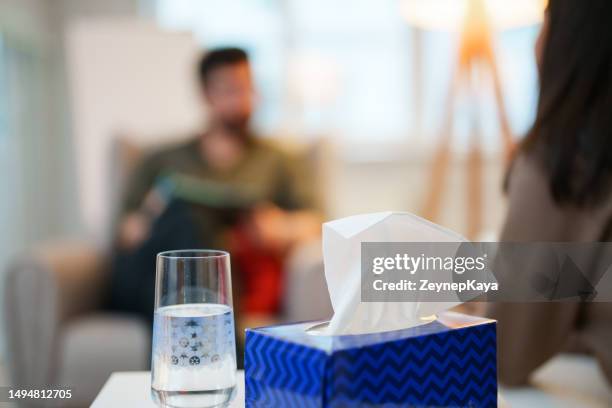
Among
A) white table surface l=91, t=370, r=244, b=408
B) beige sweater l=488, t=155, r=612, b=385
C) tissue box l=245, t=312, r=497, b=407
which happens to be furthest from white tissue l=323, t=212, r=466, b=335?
beige sweater l=488, t=155, r=612, b=385

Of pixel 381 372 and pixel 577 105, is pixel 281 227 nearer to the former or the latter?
pixel 577 105

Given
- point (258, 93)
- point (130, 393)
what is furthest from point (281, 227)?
point (258, 93)

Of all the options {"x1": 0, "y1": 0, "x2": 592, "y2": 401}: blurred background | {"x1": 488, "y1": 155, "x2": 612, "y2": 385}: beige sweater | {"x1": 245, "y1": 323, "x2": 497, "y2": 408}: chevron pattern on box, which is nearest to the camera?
{"x1": 245, "y1": 323, "x2": 497, "y2": 408}: chevron pattern on box

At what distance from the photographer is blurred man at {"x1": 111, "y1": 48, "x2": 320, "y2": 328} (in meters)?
1.70

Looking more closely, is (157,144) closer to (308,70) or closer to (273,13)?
(308,70)

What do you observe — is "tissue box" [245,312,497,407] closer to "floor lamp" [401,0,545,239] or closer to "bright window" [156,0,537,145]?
"floor lamp" [401,0,545,239]

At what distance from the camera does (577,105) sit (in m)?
0.84

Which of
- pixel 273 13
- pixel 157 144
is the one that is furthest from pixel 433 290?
pixel 273 13

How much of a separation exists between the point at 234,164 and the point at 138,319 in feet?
1.79

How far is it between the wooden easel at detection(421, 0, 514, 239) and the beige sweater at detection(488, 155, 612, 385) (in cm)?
128

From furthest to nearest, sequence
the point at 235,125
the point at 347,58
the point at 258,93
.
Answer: the point at 347,58, the point at 258,93, the point at 235,125

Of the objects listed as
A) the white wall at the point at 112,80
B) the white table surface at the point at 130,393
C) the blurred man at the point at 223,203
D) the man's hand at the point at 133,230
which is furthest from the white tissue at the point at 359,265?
the white wall at the point at 112,80

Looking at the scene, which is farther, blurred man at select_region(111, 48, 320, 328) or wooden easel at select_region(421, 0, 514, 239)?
wooden easel at select_region(421, 0, 514, 239)

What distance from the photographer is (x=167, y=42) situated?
3.25 metres
